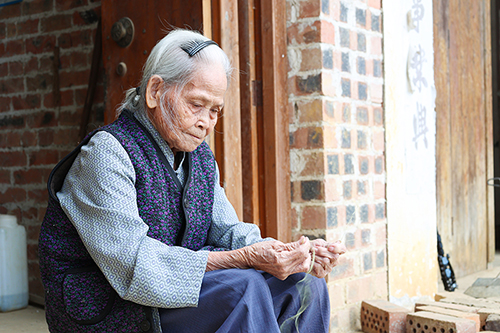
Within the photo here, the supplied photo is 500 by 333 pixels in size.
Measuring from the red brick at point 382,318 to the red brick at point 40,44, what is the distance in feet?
8.23

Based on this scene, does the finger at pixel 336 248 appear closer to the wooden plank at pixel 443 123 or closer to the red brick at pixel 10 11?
the wooden plank at pixel 443 123

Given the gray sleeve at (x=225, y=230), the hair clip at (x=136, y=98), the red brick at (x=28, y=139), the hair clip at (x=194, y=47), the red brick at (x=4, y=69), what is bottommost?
the gray sleeve at (x=225, y=230)

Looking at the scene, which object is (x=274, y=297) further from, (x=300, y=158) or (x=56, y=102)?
(x=56, y=102)

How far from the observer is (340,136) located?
268cm

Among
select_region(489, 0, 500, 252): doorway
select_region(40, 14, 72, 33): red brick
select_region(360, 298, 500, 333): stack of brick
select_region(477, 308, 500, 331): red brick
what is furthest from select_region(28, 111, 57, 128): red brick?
select_region(489, 0, 500, 252): doorway

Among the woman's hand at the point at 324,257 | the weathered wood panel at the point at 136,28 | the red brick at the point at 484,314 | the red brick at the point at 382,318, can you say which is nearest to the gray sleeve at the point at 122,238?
the woman's hand at the point at 324,257

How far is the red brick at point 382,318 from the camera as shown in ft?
8.63

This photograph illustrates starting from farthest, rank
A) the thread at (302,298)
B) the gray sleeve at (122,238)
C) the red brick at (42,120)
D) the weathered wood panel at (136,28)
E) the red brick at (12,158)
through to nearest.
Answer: the red brick at (12,158) < the red brick at (42,120) < the weathered wood panel at (136,28) < the thread at (302,298) < the gray sleeve at (122,238)

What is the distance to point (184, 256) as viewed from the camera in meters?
1.57

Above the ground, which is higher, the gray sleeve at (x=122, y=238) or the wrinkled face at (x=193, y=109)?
the wrinkled face at (x=193, y=109)

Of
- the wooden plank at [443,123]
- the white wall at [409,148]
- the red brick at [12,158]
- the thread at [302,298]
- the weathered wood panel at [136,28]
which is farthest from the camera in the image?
the wooden plank at [443,123]

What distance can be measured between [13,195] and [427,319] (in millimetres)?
2721

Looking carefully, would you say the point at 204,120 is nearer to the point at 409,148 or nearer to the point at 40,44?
the point at 409,148

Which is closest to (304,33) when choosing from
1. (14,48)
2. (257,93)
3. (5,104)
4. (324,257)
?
(257,93)
